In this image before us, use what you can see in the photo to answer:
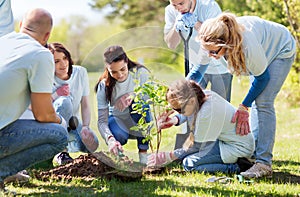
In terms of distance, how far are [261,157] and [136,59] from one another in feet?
3.93

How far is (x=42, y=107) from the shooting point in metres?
3.10

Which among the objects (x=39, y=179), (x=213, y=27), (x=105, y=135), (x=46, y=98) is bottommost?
(x=39, y=179)

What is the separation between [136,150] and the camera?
391cm

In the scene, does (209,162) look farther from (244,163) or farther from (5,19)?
(5,19)

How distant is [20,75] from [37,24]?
0.38 metres

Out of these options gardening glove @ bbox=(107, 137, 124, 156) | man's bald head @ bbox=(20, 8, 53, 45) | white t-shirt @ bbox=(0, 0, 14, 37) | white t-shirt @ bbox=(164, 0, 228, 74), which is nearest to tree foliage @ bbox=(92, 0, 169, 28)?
white t-shirt @ bbox=(164, 0, 228, 74)

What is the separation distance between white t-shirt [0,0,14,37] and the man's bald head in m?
0.68

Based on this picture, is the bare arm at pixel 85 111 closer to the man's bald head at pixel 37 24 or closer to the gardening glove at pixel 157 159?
the gardening glove at pixel 157 159

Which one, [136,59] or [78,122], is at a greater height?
[136,59]

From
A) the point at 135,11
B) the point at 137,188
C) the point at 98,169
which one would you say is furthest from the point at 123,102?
the point at 135,11

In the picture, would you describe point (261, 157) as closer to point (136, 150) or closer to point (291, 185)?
point (291, 185)

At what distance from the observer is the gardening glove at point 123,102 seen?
3.77 metres

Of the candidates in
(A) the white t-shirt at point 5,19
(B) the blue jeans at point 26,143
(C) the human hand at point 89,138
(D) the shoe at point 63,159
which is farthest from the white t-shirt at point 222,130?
(A) the white t-shirt at point 5,19

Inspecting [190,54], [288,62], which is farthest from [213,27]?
[288,62]
